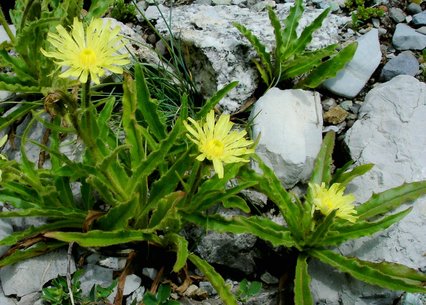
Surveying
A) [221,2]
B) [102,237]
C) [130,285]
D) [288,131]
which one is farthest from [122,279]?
[221,2]

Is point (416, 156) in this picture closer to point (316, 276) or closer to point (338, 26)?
point (316, 276)

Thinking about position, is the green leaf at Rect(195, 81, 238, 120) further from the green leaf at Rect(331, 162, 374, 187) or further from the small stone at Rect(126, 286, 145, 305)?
the small stone at Rect(126, 286, 145, 305)

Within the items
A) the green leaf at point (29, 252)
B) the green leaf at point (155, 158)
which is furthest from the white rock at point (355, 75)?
the green leaf at point (29, 252)

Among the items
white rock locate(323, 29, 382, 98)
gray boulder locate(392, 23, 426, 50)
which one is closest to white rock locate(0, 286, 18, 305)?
white rock locate(323, 29, 382, 98)

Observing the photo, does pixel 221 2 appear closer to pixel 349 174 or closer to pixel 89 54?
pixel 349 174

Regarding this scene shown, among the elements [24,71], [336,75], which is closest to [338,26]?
[336,75]
